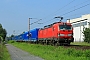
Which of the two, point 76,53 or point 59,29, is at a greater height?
point 59,29

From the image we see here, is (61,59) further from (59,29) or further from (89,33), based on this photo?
(89,33)

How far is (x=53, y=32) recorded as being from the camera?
37125 millimetres

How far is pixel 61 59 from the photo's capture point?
674 inches

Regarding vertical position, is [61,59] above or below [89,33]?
below

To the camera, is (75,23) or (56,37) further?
(75,23)

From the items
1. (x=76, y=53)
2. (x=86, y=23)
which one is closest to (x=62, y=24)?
(x=76, y=53)

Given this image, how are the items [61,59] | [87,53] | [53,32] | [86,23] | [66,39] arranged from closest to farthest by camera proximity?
[61,59]
[87,53]
[66,39]
[53,32]
[86,23]

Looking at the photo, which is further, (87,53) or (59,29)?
(59,29)

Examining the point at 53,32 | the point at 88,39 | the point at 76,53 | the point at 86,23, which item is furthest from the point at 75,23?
the point at 76,53

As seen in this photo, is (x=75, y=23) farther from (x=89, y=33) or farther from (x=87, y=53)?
(x=87, y=53)

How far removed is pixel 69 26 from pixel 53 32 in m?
3.14

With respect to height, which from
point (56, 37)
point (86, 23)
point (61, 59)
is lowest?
point (61, 59)

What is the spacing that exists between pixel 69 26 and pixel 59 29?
1.81m

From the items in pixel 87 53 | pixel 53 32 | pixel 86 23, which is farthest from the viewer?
pixel 86 23
